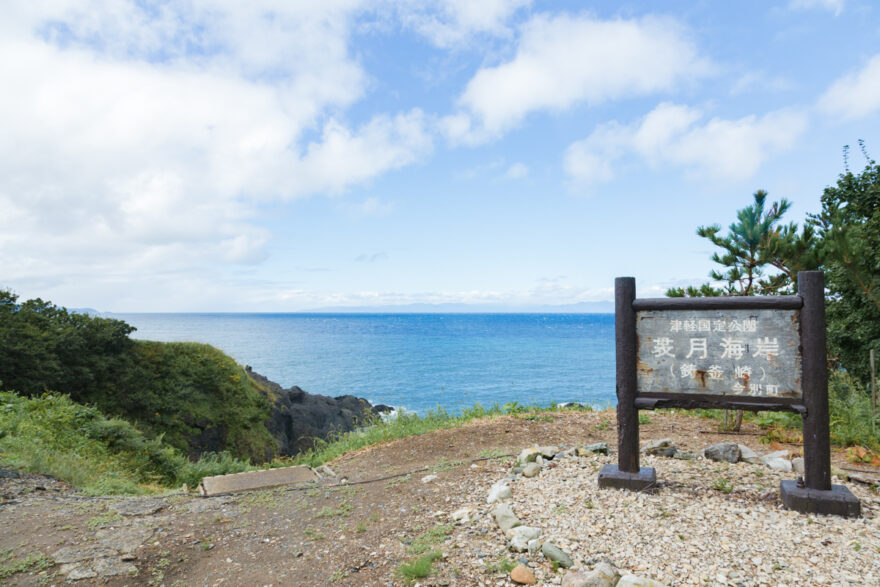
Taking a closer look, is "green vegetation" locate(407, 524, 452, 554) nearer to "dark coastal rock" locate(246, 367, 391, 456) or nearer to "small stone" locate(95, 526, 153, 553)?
"small stone" locate(95, 526, 153, 553)

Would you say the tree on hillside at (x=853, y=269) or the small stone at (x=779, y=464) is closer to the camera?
the small stone at (x=779, y=464)

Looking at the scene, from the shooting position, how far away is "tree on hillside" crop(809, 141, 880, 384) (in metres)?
7.34

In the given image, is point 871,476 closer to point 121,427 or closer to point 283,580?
point 283,580

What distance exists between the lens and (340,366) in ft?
156

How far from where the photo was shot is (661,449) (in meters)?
6.27

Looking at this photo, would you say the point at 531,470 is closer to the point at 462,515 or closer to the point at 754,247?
the point at 462,515

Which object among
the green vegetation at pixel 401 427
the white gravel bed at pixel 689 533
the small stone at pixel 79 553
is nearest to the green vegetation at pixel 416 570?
the white gravel bed at pixel 689 533

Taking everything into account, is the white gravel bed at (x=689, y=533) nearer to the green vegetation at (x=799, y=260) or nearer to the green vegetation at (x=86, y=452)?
the green vegetation at (x=799, y=260)

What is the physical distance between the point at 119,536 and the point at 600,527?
14.7 ft

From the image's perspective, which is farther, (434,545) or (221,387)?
(221,387)

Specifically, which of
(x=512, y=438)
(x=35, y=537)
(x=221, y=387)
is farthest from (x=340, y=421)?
(x=35, y=537)

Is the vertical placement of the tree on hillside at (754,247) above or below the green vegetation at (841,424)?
above

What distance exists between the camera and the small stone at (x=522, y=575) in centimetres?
348

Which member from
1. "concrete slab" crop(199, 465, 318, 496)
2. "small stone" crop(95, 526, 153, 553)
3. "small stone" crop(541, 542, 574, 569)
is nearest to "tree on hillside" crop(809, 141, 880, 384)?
"small stone" crop(541, 542, 574, 569)
